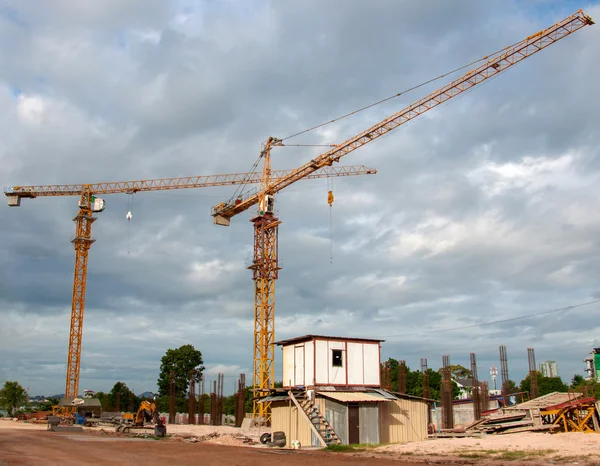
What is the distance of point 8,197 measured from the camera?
9594 cm

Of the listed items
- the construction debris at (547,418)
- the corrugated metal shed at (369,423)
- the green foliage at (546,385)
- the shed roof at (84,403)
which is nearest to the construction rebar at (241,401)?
the shed roof at (84,403)

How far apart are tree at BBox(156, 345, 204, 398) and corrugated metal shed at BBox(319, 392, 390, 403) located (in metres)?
81.8

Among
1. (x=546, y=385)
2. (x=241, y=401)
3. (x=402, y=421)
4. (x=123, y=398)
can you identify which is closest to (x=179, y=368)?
(x=123, y=398)

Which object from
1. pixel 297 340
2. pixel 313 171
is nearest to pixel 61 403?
pixel 313 171

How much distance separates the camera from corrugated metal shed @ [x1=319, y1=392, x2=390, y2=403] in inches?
1385

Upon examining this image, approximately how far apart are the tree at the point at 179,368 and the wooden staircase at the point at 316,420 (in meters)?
81.4

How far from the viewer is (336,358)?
126 feet

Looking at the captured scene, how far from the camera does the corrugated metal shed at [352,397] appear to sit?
35.2m

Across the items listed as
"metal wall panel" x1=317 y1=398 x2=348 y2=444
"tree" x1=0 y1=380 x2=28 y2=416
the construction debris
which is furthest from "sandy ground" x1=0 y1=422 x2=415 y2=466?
"tree" x1=0 y1=380 x2=28 y2=416

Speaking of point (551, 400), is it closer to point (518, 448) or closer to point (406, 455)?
point (518, 448)

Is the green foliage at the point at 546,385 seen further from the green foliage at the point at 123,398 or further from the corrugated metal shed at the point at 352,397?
the green foliage at the point at 123,398

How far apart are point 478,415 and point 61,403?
61.4 metres

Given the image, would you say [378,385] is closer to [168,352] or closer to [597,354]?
[597,354]

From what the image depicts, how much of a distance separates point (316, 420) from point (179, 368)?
84461mm
